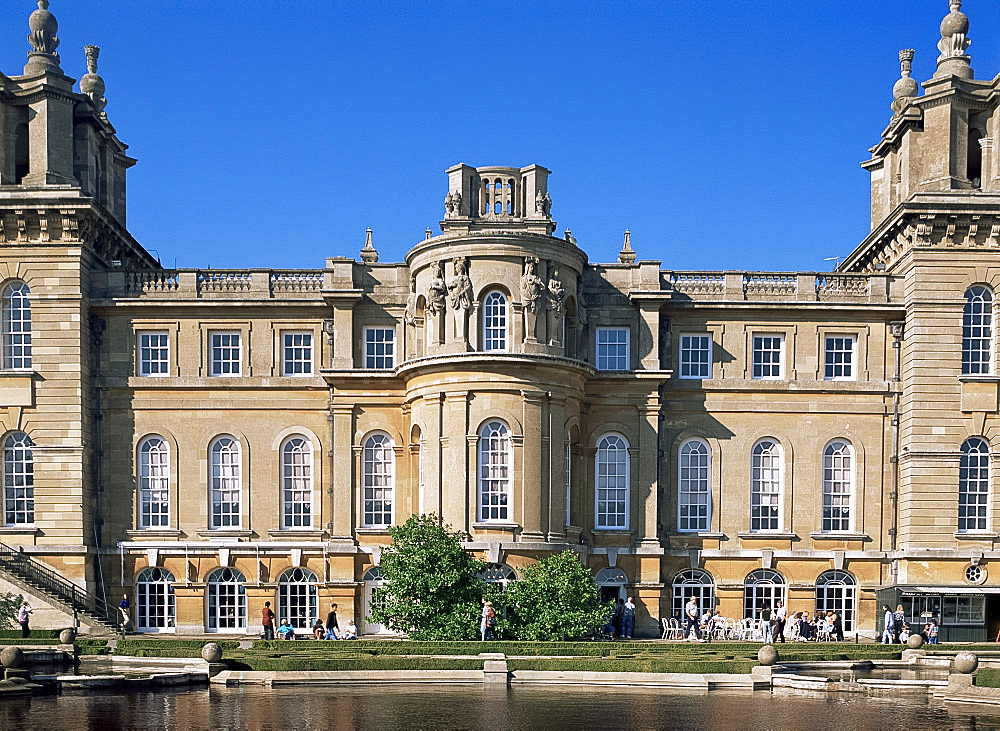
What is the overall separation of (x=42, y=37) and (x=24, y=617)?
23.0 m

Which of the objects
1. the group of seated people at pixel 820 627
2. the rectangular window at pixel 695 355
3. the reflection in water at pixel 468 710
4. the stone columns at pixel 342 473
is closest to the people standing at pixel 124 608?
the stone columns at pixel 342 473

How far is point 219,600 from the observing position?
47.0 metres

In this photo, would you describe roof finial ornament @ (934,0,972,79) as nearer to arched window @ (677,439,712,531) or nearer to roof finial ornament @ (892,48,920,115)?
roof finial ornament @ (892,48,920,115)

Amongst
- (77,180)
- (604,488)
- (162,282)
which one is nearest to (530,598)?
(604,488)

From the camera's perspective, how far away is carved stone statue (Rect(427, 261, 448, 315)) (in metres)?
45.1

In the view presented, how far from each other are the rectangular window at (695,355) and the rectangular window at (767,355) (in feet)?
6.11

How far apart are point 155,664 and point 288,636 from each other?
25.3 feet

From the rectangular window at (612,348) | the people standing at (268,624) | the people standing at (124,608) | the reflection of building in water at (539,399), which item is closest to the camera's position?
the people standing at (268,624)

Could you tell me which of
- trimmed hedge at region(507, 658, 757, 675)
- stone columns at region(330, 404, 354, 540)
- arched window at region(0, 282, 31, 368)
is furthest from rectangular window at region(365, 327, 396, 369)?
trimmed hedge at region(507, 658, 757, 675)

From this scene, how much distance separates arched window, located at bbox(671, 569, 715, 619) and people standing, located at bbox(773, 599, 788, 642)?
249 centimetres

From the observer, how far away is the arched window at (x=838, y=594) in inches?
1850

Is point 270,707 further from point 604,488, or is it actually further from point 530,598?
point 604,488

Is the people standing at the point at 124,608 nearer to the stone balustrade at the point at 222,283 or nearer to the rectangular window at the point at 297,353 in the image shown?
the rectangular window at the point at 297,353

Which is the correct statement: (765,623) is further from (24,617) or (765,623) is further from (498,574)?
(24,617)
